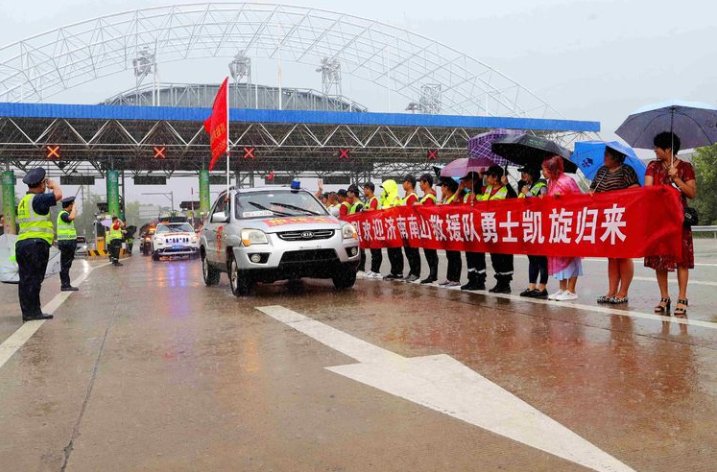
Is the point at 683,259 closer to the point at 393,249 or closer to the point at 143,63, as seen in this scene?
the point at 393,249

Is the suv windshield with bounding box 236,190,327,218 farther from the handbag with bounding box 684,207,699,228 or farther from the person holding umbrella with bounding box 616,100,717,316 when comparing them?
the handbag with bounding box 684,207,699,228

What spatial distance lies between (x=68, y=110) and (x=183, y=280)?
22793 millimetres

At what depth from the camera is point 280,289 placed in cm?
1041

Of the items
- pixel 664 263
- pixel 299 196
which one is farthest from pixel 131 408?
pixel 299 196

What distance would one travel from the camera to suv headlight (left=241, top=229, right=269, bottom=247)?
9.07 meters

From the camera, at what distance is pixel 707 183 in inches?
1809

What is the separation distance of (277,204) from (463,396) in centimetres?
661

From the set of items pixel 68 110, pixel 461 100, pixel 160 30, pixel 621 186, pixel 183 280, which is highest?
Result: pixel 160 30

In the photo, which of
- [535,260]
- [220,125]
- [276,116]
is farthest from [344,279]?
[276,116]

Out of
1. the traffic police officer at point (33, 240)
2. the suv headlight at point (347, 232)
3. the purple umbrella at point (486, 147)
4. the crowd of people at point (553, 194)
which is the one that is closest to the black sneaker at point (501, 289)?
the crowd of people at point (553, 194)

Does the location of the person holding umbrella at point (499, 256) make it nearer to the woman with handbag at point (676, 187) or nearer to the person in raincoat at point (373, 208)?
the woman with handbag at point (676, 187)

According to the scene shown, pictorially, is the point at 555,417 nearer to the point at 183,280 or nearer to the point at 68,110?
the point at 183,280

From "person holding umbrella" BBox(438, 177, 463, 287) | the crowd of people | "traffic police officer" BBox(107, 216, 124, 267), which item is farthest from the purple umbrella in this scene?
"traffic police officer" BBox(107, 216, 124, 267)

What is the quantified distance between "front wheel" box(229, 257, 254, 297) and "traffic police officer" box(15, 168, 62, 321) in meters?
2.52
